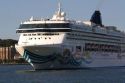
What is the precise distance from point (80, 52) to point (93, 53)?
7.99 meters

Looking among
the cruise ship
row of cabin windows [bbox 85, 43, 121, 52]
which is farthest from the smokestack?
the cruise ship

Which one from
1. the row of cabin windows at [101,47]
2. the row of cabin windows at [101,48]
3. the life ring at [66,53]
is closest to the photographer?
the life ring at [66,53]

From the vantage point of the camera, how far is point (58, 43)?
11069cm

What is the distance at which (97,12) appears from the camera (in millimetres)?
144500

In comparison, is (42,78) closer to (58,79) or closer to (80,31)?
(58,79)

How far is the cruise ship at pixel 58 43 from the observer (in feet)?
361

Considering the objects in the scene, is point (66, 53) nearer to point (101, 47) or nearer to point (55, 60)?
point (55, 60)

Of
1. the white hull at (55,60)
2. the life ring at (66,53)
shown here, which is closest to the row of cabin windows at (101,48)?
the white hull at (55,60)

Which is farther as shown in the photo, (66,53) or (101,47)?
(101,47)

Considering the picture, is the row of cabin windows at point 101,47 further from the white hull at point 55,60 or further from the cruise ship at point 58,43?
the white hull at point 55,60

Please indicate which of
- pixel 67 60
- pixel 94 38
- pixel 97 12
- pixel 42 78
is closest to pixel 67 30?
pixel 67 60

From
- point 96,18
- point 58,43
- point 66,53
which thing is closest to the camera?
point 58,43

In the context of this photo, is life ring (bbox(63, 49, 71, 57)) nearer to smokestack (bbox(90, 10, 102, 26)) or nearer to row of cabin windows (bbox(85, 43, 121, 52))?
row of cabin windows (bbox(85, 43, 121, 52))

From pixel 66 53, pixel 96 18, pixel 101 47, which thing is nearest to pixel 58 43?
pixel 66 53
